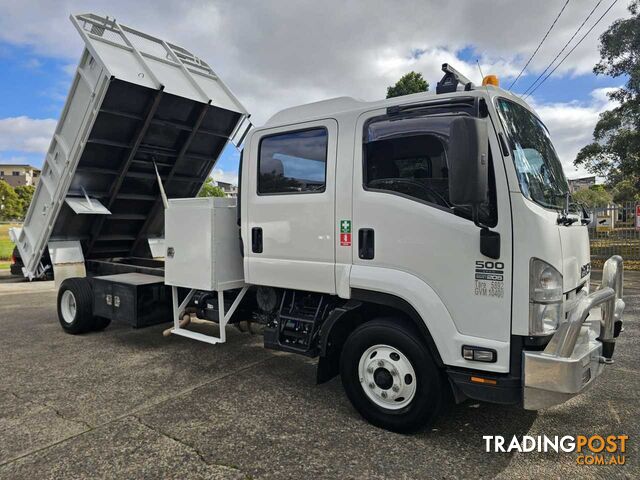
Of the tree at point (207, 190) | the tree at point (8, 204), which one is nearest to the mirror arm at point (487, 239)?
the tree at point (207, 190)

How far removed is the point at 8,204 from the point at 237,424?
244 feet

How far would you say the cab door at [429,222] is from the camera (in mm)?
2902

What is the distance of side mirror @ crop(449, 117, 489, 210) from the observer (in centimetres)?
264

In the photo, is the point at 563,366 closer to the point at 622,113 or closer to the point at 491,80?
the point at 491,80

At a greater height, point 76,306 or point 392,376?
point 76,306

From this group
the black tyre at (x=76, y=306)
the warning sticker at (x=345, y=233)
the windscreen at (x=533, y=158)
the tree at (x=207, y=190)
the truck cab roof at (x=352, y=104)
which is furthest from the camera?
the tree at (x=207, y=190)

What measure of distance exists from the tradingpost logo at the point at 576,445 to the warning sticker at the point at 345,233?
1791 mm

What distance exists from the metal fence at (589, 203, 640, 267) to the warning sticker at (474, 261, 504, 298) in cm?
1178

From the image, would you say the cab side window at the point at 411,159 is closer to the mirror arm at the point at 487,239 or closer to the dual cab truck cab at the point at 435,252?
the dual cab truck cab at the point at 435,252

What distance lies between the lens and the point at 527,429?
11.2 feet

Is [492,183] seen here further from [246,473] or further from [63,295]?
[63,295]

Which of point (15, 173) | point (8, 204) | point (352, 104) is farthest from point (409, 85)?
point (15, 173)

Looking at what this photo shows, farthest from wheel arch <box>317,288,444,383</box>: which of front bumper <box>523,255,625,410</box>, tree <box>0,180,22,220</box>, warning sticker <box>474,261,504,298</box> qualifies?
tree <box>0,180,22,220</box>

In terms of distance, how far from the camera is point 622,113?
14.6 metres
